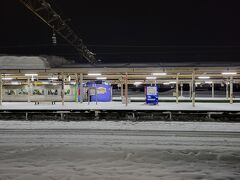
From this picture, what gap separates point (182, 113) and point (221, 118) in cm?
224

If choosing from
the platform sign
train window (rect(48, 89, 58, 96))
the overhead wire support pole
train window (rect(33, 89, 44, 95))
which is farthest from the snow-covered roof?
the platform sign

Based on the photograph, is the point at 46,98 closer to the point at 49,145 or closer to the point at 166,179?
the point at 49,145

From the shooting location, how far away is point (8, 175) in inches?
276

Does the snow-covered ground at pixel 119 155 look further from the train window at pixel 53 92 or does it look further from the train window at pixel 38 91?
the train window at pixel 38 91

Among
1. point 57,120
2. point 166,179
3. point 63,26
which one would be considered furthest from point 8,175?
point 63,26

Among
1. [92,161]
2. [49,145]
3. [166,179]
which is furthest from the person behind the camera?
[49,145]

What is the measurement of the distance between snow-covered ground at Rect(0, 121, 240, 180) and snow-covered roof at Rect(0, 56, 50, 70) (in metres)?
13.6

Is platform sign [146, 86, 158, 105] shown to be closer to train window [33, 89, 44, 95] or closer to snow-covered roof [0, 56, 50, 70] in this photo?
snow-covered roof [0, 56, 50, 70]

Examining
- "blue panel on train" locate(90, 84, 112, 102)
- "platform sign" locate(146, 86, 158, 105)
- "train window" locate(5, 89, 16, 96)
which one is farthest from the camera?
"train window" locate(5, 89, 16, 96)

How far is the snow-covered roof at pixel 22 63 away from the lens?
26.2 m

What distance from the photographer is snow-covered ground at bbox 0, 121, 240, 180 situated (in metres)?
7.15

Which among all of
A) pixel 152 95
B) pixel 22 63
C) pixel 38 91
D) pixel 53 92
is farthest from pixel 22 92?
pixel 152 95

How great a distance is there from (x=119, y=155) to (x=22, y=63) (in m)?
20.5

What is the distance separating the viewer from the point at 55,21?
2898 cm
